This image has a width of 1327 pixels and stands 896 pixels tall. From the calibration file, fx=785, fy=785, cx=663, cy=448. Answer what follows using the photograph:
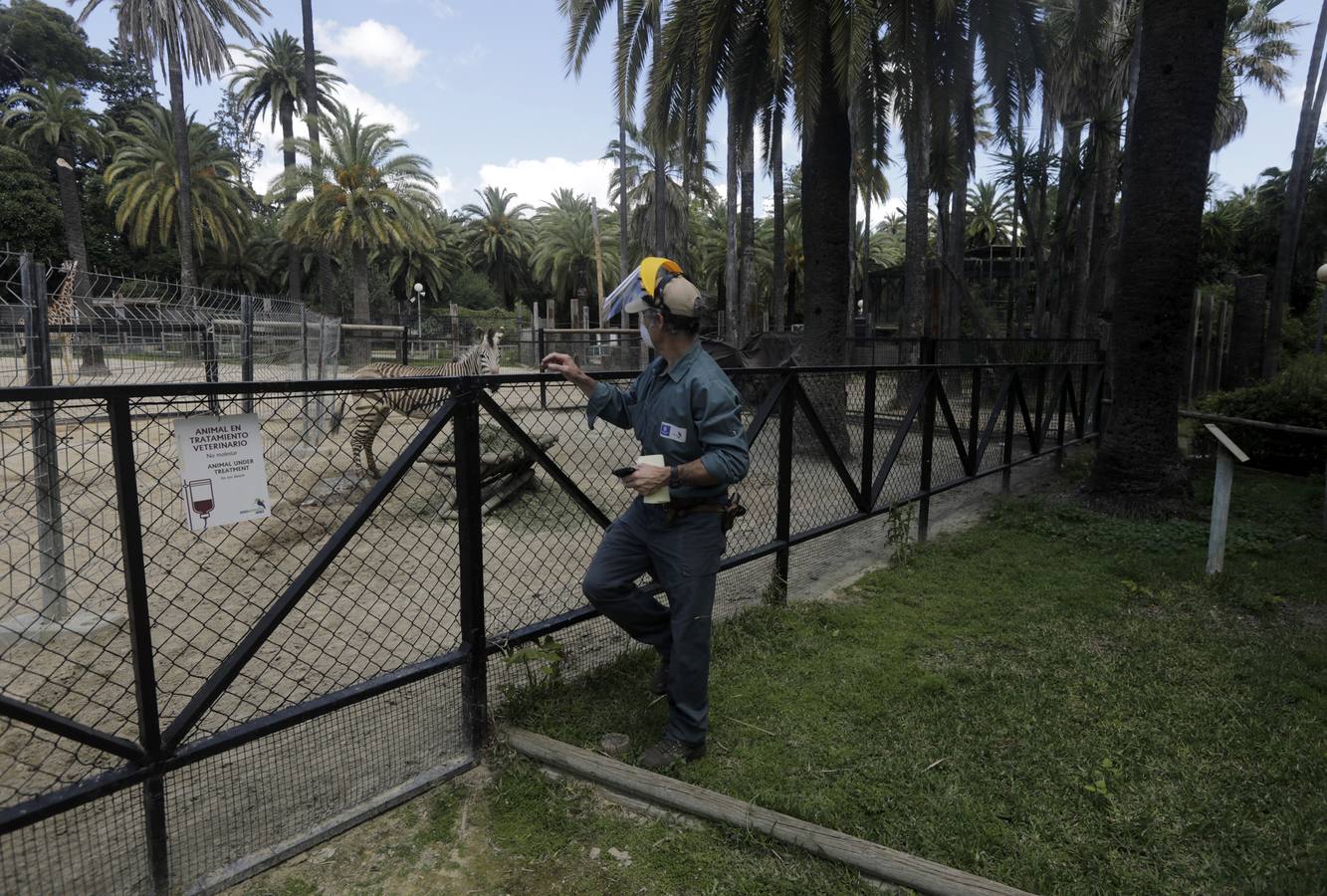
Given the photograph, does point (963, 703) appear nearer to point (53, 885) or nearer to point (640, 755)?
point (640, 755)

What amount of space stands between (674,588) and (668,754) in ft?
2.10

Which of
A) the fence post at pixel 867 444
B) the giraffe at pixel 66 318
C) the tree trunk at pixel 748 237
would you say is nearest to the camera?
the fence post at pixel 867 444

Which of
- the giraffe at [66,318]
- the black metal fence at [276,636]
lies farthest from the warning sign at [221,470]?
the giraffe at [66,318]

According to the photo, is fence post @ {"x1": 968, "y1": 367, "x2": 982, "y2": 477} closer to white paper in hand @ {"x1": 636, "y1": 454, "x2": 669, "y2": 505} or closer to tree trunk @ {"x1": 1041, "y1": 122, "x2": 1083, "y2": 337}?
white paper in hand @ {"x1": 636, "y1": 454, "x2": 669, "y2": 505}

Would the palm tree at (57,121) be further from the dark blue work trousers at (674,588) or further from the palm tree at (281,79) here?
the dark blue work trousers at (674,588)

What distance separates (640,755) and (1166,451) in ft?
22.3

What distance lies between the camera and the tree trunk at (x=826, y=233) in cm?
1010

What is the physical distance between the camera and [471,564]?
308cm

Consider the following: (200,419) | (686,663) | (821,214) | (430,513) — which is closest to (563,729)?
(686,663)

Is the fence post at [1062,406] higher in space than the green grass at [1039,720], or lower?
higher

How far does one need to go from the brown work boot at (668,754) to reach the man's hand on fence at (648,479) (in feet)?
3.44

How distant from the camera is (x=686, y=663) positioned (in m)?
3.04

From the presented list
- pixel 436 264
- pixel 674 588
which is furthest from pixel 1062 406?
pixel 436 264

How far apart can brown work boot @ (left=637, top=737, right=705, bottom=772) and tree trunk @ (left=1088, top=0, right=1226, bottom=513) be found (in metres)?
6.18
